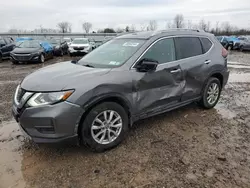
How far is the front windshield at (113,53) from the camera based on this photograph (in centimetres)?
402

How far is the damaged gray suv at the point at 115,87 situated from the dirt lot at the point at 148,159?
1.19 ft

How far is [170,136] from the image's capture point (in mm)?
4242

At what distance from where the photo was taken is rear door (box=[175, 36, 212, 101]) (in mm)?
4645

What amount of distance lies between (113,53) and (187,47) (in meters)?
1.50

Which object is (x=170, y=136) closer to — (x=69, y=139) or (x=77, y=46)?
(x=69, y=139)

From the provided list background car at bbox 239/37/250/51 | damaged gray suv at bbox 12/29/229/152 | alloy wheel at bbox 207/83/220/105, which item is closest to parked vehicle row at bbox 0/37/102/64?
alloy wheel at bbox 207/83/220/105

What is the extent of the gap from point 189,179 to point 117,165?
3.09 ft

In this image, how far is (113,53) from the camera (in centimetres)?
435

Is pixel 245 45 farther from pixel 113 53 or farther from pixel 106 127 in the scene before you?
pixel 106 127

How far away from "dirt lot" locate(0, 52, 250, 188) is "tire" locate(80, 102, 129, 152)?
5.8 inches

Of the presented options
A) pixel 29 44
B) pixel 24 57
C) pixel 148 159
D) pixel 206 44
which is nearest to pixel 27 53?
pixel 24 57

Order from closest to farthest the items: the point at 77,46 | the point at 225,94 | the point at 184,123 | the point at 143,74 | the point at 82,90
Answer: the point at 82,90
the point at 143,74
the point at 184,123
the point at 225,94
the point at 77,46

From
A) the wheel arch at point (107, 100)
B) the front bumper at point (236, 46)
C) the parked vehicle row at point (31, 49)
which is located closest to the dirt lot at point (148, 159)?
the wheel arch at point (107, 100)

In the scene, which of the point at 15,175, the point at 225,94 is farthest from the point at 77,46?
the point at 15,175
